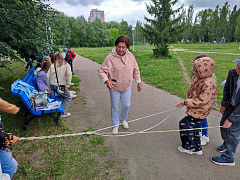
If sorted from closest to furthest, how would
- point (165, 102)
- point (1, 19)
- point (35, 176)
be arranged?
point (35, 176) → point (1, 19) → point (165, 102)

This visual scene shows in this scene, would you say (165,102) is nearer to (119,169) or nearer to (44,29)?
(119,169)

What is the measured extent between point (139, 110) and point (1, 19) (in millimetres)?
4746

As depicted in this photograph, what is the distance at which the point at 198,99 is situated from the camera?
2.83m

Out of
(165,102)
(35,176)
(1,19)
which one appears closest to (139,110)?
(165,102)

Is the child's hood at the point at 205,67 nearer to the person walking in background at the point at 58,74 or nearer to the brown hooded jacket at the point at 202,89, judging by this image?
the brown hooded jacket at the point at 202,89

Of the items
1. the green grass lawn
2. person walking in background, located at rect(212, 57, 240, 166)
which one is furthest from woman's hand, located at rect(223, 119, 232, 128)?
the green grass lawn

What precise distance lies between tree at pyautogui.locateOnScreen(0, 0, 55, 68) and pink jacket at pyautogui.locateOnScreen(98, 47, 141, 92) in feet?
8.99

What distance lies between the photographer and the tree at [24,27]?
483cm

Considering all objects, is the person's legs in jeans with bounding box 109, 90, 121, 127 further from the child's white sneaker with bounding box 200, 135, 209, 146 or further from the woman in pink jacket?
the child's white sneaker with bounding box 200, 135, 209, 146

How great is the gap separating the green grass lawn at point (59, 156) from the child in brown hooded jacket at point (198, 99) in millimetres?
1427

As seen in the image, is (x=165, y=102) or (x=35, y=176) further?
(x=165, y=102)

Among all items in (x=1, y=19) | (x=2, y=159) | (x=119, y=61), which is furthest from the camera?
(x=1, y=19)

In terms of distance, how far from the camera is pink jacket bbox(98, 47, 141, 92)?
11.6 ft

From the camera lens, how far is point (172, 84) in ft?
26.5
